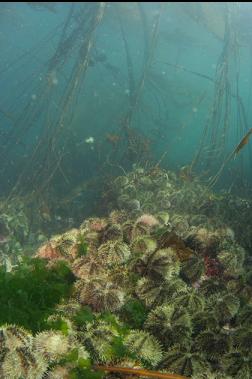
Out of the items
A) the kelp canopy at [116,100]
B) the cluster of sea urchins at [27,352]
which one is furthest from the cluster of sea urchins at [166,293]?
the kelp canopy at [116,100]

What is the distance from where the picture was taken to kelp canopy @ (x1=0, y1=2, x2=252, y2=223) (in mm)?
11031

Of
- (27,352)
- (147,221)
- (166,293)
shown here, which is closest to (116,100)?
(147,221)

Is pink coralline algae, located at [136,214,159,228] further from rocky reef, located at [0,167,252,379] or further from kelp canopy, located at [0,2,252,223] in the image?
kelp canopy, located at [0,2,252,223]

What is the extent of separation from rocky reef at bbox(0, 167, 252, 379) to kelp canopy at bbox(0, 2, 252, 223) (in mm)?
1074

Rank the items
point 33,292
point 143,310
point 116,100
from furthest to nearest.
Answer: point 116,100 → point 143,310 → point 33,292

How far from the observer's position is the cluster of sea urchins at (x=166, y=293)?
289 cm

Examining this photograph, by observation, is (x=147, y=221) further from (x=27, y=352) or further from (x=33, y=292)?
(x=27, y=352)

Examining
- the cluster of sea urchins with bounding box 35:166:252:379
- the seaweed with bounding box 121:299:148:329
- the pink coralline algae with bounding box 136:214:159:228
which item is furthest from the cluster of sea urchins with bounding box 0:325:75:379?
the pink coralline algae with bounding box 136:214:159:228

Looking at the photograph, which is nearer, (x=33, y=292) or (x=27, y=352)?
(x=27, y=352)

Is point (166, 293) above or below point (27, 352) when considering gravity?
below

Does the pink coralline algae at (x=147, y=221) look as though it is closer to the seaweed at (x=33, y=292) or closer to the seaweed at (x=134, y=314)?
the seaweed at (x=33, y=292)

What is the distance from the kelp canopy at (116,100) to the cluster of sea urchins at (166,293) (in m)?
1.01

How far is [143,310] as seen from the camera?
346 cm

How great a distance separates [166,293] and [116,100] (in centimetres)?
4478
